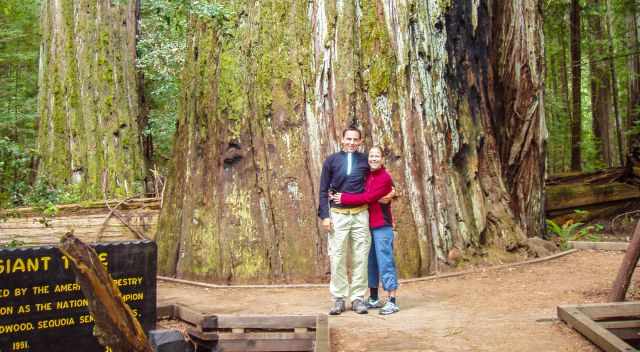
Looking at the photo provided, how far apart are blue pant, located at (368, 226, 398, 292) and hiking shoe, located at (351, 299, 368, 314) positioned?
0.84 feet

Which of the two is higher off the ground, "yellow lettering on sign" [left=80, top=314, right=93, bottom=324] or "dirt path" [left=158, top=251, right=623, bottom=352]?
"yellow lettering on sign" [left=80, top=314, right=93, bottom=324]

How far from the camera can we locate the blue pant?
6169 millimetres

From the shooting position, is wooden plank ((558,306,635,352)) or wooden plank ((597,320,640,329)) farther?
wooden plank ((597,320,640,329))

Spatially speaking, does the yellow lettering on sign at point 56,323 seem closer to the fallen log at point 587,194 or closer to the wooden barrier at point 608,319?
the wooden barrier at point 608,319

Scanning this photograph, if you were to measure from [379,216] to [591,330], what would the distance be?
7.17 ft

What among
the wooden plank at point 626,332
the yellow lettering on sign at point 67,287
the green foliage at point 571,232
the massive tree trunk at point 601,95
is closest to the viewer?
the yellow lettering on sign at point 67,287

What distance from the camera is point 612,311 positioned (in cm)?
541

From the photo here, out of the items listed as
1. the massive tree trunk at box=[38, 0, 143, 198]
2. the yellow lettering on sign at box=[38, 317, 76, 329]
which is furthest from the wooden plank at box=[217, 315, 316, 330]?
the massive tree trunk at box=[38, 0, 143, 198]

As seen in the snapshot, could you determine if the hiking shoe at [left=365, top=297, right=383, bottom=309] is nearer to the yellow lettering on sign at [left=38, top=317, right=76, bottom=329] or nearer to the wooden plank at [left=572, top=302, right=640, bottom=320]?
the wooden plank at [left=572, top=302, right=640, bottom=320]

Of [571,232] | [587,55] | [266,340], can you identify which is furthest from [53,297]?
[587,55]

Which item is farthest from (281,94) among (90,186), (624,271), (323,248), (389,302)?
(90,186)

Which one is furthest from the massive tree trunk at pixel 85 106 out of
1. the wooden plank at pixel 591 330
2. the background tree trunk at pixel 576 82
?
the background tree trunk at pixel 576 82

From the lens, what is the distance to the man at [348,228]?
621 cm

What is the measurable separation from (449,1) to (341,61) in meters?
1.82
